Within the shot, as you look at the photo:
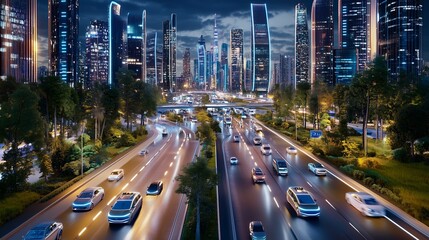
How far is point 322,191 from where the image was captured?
3888 centimetres

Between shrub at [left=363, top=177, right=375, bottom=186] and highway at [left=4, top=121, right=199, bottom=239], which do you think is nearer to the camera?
highway at [left=4, top=121, right=199, bottom=239]

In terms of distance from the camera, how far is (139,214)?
1254 inches

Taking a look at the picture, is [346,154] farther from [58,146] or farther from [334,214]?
[58,146]

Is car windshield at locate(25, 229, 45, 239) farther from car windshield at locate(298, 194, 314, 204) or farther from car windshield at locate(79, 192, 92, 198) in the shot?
car windshield at locate(298, 194, 314, 204)

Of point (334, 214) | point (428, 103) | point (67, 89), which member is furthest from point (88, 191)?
point (428, 103)

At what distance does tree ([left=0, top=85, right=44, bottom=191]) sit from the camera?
126 ft

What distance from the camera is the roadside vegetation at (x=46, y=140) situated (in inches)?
1475

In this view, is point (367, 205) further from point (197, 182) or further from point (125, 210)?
point (125, 210)

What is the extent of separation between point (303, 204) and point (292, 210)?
6.25 feet

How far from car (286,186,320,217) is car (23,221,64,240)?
17548 mm

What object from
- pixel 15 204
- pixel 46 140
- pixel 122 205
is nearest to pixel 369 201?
pixel 122 205

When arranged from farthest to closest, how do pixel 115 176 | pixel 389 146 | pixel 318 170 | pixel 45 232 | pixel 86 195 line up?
pixel 389 146
pixel 318 170
pixel 115 176
pixel 86 195
pixel 45 232

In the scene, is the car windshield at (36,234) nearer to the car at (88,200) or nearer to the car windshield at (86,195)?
the car at (88,200)

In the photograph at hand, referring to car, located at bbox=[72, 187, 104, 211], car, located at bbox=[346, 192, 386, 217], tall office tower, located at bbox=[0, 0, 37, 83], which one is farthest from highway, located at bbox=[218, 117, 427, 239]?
tall office tower, located at bbox=[0, 0, 37, 83]
